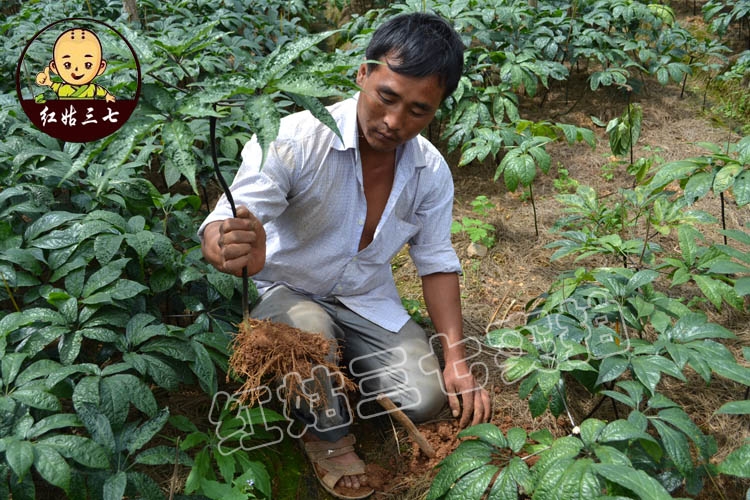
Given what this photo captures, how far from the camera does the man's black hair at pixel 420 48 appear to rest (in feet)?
5.43

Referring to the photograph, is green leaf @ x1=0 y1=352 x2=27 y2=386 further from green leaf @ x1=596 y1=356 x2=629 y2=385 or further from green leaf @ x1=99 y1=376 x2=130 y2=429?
green leaf @ x1=596 y1=356 x2=629 y2=385

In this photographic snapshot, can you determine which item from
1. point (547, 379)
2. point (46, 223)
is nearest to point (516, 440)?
point (547, 379)

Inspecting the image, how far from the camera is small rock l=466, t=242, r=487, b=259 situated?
114 inches

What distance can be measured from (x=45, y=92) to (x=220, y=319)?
1470mm

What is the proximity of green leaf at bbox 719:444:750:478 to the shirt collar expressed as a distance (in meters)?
1.31

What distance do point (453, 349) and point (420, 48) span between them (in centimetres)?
109

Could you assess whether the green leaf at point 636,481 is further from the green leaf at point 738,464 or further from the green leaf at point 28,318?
the green leaf at point 28,318

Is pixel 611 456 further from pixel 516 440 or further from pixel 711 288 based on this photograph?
pixel 711 288

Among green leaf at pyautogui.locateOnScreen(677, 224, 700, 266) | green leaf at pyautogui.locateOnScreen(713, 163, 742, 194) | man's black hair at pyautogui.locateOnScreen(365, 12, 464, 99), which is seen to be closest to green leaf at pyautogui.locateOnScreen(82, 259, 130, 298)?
man's black hair at pyautogui.locateOnScreen(365, 12, 464, 99)

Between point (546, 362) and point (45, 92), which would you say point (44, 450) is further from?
point (45, 92)

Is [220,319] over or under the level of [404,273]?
over

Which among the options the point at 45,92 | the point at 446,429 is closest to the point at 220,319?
the point at 446,429

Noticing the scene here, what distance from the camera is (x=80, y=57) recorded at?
1871mm

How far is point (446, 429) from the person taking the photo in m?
2.01
